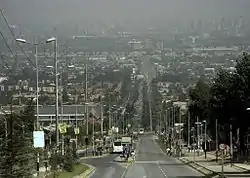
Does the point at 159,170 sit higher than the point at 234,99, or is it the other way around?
the point at 234,99

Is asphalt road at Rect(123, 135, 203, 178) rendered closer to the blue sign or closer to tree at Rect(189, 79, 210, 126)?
the blue sign

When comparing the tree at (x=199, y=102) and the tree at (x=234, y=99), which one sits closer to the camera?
the tree at (x=234, y=99)

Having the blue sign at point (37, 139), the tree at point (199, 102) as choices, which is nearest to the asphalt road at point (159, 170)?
the blue sign at point (37, 139)

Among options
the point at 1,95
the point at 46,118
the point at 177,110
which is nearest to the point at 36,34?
the point at 1,95

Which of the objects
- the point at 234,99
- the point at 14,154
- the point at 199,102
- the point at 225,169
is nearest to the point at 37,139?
the point at 14,154

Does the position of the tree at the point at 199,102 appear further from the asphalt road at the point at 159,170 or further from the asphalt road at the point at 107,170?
the asphalt road at the point at 107,170

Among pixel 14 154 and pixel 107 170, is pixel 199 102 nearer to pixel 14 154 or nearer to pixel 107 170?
pixel 107 170

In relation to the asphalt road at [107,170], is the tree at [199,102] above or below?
above

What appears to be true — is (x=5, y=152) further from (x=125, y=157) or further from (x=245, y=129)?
(x=125, y=157)

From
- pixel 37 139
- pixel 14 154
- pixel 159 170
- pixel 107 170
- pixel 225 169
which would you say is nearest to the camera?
pixel 14 154

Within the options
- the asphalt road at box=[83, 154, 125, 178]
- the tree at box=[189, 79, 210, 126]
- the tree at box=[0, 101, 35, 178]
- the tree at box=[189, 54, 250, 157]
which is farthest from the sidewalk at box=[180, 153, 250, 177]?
the tree at box=[189, 79, 210, 126]

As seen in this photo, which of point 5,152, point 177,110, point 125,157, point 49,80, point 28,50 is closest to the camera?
point 5,152
